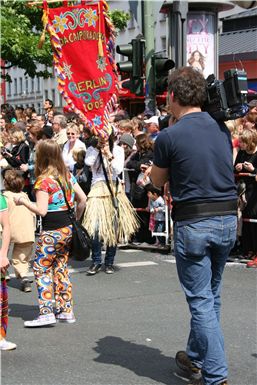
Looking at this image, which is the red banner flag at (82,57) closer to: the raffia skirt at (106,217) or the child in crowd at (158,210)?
the raffia skirt at (106,217)

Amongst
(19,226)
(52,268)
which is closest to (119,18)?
(19,226)

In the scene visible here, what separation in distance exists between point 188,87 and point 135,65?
9449 mm

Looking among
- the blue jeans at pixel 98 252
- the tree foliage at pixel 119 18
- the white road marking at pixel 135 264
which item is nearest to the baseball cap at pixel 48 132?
the white road marking at pixel 135 264

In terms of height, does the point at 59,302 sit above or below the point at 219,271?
below

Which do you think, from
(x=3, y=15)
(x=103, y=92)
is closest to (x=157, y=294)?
(x=103, y=92)

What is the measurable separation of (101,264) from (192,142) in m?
5.48

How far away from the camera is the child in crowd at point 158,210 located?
41.7 ft

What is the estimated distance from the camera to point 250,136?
11.3 metres

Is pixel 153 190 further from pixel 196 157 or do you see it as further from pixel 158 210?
pixel 196 157

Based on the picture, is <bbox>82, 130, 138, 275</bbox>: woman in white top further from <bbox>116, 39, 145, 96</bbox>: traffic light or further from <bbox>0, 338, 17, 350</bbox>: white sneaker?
<bbox>116, 39, 145, 96</bbox>: traffic light

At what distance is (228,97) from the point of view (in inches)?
223

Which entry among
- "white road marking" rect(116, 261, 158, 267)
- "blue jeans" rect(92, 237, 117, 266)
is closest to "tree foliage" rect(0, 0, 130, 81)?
"white road marking" rect(116, 261, 158, 267)

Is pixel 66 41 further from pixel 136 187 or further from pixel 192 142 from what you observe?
pixel 192 142

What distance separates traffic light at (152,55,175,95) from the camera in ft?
48.8
